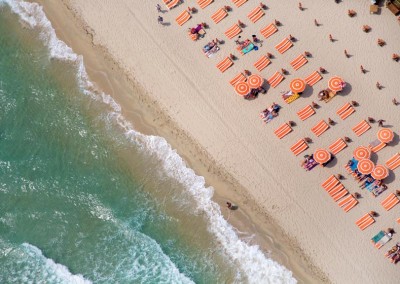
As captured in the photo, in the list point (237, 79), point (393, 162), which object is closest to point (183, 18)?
point (237, 79)

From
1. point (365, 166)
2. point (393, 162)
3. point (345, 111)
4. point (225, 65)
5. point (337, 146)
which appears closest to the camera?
point (365, 166)

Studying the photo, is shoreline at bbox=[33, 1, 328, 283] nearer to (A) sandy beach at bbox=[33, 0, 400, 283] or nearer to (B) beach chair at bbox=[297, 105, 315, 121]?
(A) sandy beach at bbox=[33, 0, 400, 283]

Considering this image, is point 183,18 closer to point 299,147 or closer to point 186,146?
point 186,146

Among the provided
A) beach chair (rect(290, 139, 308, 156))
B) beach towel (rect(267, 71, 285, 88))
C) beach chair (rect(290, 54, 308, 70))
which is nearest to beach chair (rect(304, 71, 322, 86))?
beach chair (rect(290, 54, 308, 70))

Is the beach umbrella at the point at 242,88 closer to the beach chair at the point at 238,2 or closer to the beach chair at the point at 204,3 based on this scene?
the beach chair at the point at 238,2

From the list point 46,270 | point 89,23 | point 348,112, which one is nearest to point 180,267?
point 46,270

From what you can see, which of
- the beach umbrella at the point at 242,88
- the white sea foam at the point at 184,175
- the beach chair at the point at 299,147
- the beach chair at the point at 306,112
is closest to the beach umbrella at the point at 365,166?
the beach chair at the point at 299,147
